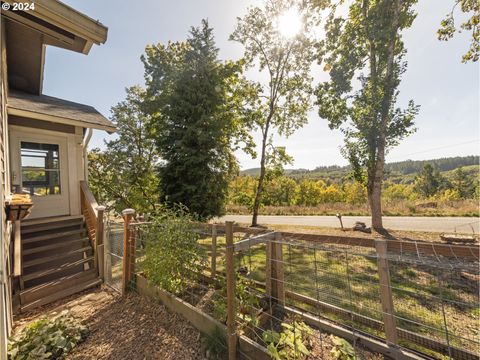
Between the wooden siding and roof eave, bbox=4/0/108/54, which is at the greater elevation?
roof eave, bbox=4/0/108/54

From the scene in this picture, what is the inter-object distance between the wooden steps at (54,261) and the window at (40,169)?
0.84 metres

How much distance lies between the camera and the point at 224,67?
33.8 ft

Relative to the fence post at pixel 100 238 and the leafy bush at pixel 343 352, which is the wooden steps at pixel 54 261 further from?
the leafy bush at pixel 343 352

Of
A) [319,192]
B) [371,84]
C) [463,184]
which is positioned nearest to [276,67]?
[371,84]

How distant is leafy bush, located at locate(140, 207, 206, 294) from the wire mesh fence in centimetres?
1

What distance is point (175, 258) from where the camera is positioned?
10.3 ft

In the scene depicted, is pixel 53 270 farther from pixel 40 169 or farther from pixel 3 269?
pixel 3 269

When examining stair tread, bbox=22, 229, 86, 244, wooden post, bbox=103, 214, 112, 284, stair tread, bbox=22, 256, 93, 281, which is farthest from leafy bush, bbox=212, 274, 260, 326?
stair tread, bbox=22, 229, 86, 244

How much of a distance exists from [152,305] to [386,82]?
10719 mm

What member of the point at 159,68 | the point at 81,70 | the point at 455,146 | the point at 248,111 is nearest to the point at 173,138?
the point at 81,70

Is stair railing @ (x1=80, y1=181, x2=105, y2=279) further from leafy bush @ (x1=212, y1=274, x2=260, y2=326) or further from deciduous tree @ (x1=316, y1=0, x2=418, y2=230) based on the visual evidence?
deciduous tree @ (x1=316, y1=0, x2=418, y2=230)

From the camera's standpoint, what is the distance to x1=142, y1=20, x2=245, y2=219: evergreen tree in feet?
29.9

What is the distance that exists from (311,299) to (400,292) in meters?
1.99

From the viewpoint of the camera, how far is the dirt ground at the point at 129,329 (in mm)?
2463
